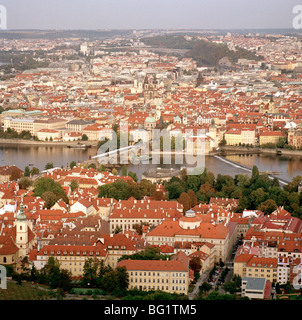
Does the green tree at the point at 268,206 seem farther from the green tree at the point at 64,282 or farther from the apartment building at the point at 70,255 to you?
the green tree at the point at 64,282

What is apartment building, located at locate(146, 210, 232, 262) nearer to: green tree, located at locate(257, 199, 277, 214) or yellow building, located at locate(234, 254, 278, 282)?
yellow building, located at locate(234, 254, 278, 282)

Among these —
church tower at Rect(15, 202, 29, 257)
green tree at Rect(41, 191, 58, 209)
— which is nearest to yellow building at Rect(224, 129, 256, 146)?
green tree at Rect(41, 191, 58, 209)

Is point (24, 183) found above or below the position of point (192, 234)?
below

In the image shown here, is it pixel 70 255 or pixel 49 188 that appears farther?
pixel 49 188

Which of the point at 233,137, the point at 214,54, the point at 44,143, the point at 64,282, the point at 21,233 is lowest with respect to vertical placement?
the point at 44,143

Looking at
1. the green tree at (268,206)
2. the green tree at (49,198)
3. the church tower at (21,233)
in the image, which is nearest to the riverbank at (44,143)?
the green tree at (49,198)

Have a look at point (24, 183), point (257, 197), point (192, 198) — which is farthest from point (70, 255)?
point (24, 183)

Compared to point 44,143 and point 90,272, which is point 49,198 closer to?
point 90,272
